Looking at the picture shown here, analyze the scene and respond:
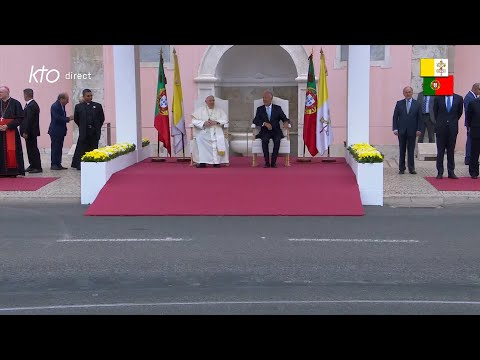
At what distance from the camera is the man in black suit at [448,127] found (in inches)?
680

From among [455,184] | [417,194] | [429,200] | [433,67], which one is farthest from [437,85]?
[429,200]

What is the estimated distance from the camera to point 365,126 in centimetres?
1777

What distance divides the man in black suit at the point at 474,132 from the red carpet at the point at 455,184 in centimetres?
25

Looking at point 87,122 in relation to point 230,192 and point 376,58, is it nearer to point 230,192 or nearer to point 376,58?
point 230,192

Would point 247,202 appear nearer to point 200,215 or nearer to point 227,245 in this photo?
point 200,215

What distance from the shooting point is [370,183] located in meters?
14.8

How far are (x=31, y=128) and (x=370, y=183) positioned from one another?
8.22 m

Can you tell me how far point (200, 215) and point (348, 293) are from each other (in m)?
5.72

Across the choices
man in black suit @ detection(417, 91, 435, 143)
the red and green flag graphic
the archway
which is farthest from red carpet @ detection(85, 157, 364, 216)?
the archway

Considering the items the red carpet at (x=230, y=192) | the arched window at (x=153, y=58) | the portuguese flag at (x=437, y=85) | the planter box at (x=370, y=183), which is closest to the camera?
the red carpet at (x=230, y=192)

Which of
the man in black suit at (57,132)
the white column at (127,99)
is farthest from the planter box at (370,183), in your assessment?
the man in black suit at (57,132)

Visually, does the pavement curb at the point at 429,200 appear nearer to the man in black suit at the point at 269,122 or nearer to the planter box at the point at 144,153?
the man in black suit at the point at 269,122
